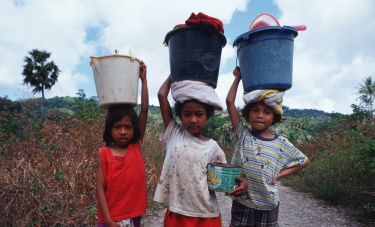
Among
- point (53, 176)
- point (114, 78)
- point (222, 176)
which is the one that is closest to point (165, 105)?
point (114, 78)

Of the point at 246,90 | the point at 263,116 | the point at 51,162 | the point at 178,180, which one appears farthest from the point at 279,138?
the point at 51,162

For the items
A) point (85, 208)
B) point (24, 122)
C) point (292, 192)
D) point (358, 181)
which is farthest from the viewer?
point (292, 192)

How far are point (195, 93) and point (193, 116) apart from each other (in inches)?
5.6

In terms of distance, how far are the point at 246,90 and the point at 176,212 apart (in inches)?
34.7

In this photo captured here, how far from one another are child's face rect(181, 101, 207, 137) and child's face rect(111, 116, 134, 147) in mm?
346

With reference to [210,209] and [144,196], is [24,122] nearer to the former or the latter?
[144,196]

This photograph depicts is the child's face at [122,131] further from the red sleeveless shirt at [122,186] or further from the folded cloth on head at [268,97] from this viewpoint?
the folded cloth on head at [268,97]

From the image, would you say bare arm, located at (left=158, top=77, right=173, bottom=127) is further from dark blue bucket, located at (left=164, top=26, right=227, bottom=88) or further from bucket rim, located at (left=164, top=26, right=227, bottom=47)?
bucket rim, located at (left=164, top=26, right=227, bottom=47)

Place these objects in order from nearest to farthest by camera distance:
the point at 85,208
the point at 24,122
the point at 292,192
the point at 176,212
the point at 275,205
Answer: the point at 176,212 → the point at 275,205 → the point at 85,208 → the point at 24,122 → the point at 292,192

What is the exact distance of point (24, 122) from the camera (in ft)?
13.2

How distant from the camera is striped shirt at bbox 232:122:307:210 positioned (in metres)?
1.98

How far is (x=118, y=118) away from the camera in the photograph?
77.9 inches

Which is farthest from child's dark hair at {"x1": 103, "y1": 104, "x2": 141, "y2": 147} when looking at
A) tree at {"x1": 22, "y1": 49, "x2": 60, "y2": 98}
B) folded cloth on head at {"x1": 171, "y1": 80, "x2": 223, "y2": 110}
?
tree at {"x1": 22, "y1": 49, "x2": 60, "y2": 98}

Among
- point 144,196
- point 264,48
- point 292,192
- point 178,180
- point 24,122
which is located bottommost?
point 292,192
